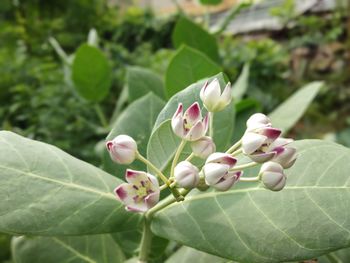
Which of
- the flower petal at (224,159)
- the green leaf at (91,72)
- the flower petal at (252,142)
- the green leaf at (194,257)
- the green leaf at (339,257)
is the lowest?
the green leaf at (339,257)

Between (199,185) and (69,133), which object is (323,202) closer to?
(199,185)

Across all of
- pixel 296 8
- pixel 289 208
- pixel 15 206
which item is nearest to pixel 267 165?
pixel 289 208

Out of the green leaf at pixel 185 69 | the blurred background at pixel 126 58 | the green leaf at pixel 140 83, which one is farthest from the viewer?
the blurred background at pixel 126 58

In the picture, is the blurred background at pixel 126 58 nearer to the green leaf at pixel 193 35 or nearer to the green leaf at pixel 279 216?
the green leaf at pixel 193 35

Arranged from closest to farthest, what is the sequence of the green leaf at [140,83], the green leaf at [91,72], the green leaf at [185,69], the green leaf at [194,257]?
the green leaf at [194,257]
the green leaf at [185,69]
the green leaf at [140,83]
the green leaf at [91,72]

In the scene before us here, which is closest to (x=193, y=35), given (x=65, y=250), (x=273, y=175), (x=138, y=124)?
(x=138, y=124)

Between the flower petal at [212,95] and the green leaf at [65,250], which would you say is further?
the green leaf at [65,250]

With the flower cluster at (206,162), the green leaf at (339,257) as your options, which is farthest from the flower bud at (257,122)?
the green leaf at (339,257)

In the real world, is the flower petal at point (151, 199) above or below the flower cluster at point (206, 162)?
below

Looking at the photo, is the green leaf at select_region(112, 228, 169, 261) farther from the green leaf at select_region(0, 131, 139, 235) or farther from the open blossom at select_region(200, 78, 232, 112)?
the open blossom at select_region(200, 78, 232, 112)
